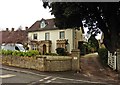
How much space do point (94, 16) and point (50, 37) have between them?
18.7 meters

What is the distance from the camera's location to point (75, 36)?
44344mm

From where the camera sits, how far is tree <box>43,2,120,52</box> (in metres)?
24.2

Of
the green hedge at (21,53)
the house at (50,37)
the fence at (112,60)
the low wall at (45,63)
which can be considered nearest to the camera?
the low wall at (45,63)

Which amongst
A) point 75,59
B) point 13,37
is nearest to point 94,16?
point 75,59

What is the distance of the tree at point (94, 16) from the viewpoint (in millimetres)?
24178

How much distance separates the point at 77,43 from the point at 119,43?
790 inches

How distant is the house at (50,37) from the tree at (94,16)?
13260 millimetres

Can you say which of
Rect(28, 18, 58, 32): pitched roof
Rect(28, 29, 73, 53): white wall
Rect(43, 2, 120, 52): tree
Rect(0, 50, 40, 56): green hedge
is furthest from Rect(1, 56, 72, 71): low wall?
Rect(28, 18, 58, 32): pitched roof

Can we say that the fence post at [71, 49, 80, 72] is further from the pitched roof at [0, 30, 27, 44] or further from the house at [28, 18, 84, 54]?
the pitched roof at [0, 30, 27, 44]

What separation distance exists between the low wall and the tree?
16.2 feet

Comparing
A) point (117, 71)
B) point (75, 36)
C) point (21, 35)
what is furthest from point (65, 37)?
point (117, 71)

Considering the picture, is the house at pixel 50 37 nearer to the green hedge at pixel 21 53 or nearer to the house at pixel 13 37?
the house at pixel 13 37

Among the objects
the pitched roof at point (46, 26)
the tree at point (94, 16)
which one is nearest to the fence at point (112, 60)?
the tree at point (94, 16)

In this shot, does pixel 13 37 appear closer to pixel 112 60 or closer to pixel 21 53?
pixel 21 53
